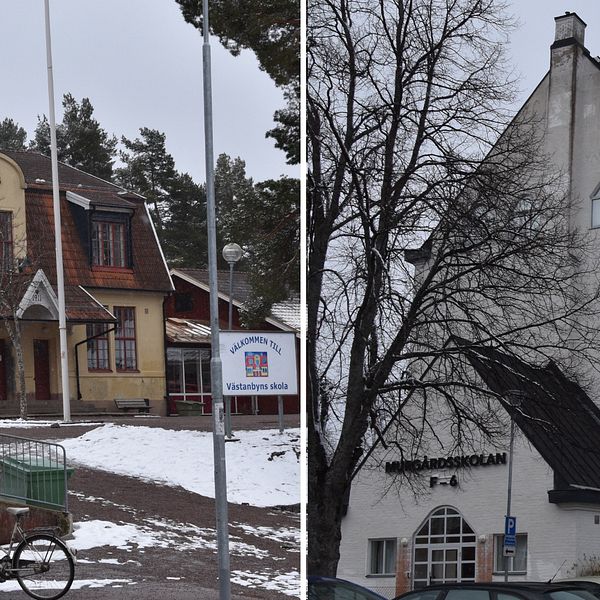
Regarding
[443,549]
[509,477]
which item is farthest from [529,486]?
[443,549]

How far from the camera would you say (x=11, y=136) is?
3.02 metres

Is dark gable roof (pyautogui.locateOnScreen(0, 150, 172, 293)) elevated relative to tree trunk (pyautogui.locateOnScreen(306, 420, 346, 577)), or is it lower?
elevated

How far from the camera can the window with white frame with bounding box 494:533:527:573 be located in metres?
1.29

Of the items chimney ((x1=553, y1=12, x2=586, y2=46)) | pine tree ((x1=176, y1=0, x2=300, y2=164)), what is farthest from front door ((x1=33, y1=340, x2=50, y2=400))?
chimney ((x1=553, y1=12, x2=586, y2=46))

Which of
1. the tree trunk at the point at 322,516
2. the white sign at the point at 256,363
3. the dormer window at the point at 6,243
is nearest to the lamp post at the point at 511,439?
the tree trunk at the point at 322,516

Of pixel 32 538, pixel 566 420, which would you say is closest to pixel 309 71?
pixel 566 420

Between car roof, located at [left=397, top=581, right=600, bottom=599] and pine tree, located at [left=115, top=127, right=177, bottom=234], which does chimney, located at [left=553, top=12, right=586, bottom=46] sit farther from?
pine tree, located at [left=115, top=127, right=177, bottom=234]

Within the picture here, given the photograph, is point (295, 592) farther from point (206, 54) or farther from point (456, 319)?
point (206, 54)

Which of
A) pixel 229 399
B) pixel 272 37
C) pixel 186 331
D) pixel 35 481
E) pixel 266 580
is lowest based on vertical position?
pixel 266 580

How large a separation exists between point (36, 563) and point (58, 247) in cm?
99

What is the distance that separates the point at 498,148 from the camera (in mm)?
1490

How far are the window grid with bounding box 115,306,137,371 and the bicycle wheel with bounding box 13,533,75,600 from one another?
623mm

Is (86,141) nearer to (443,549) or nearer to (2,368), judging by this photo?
(2,368)

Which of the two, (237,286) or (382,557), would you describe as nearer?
(382,557)
